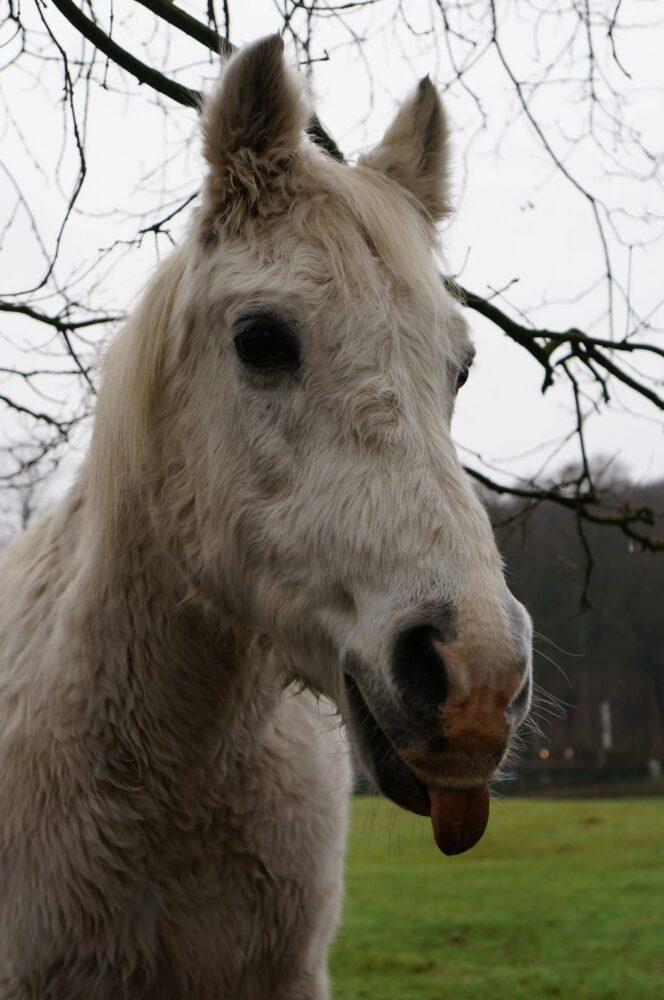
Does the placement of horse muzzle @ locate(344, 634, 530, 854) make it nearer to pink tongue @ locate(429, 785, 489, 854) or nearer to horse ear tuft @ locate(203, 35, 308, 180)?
pink tongue @ locate(429, 785, 489, 854)

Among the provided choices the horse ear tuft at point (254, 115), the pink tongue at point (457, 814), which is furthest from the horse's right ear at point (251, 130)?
the pink tongue at point (457, 814)

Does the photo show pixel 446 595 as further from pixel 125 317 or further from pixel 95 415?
pixel 125 317

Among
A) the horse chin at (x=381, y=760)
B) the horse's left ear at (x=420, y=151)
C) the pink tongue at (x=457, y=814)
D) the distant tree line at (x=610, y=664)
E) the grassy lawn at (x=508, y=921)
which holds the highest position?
the distant tree line at (x=610, y=664)

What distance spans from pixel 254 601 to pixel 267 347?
2.02ft

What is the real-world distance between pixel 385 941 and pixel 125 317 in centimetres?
1112

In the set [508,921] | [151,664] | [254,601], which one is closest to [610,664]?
[508,921]

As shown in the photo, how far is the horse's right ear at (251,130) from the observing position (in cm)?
257

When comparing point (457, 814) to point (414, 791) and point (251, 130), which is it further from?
point (251, 130)

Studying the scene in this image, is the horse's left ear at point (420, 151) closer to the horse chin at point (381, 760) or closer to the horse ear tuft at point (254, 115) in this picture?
the horse ear tuft at point (254, 115)

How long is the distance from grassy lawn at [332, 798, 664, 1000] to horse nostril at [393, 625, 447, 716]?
674 mm

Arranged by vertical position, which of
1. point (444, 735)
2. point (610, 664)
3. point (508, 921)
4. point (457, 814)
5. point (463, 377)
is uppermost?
point (610, 664)

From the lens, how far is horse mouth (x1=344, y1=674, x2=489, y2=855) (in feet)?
6.51

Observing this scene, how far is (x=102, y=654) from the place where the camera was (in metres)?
2.82

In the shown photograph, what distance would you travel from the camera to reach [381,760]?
2141mm
